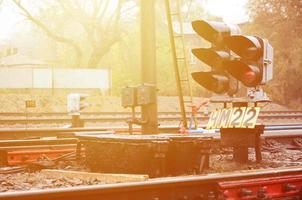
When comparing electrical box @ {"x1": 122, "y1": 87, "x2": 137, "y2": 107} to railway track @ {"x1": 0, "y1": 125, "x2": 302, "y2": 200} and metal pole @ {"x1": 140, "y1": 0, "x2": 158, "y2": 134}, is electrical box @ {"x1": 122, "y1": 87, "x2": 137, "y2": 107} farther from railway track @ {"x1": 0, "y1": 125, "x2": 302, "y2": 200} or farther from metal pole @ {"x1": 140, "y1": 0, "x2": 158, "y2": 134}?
railway track @ {"x1": 0, "y1": 125, "x2": 302, "y2": 200}

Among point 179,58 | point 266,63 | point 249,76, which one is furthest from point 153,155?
point 179,58

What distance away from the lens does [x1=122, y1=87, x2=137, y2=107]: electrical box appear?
7.32m

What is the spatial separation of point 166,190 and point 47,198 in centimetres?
106

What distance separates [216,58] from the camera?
681 centimetres

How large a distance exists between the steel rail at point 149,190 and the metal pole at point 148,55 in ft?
8.00

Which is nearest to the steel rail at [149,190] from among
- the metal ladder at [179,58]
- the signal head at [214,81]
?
the signal head at [214,81]

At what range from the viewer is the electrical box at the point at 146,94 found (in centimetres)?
711

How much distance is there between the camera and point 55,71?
33.5m

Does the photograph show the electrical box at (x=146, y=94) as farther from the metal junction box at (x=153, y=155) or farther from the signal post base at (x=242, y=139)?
the signal post base at (x=242, y=139)

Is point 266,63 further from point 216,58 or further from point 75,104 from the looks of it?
point 75,104

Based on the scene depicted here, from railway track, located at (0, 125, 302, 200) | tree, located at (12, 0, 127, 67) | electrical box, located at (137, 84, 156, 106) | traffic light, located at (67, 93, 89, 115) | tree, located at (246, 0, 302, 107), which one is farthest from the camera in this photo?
tree, located at (246, 0, 302, 107)

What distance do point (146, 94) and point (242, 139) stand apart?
1.37 meters

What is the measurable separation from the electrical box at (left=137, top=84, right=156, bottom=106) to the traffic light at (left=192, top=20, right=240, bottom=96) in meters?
0.58

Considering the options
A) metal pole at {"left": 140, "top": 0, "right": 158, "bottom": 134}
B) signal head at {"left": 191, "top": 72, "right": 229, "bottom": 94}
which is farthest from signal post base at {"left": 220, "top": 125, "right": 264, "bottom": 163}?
metal pole at {"left": 140, "top": 0, "right": 158, "bottom": 134}
